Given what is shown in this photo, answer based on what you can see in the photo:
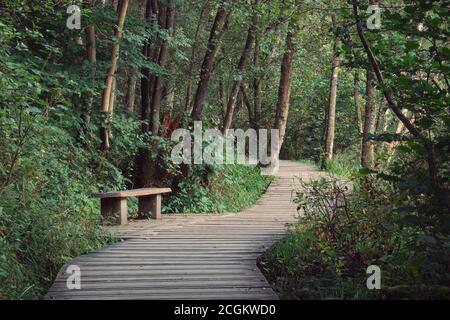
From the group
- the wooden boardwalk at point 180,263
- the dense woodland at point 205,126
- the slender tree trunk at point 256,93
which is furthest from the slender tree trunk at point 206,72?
the slender tree trunk at point 256,93

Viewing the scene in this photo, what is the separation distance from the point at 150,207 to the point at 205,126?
381 cm

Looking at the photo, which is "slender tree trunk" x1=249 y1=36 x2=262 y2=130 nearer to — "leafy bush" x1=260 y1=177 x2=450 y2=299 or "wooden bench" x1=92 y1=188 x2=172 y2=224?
"wooden bench" x1=92 y1=188 x2=172 y2=224

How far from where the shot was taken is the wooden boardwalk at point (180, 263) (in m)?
5.16

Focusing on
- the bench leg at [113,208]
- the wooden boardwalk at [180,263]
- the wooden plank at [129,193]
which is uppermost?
the wooden plank at [129,193]

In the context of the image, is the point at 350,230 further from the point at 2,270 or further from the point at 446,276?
the point at 2,270

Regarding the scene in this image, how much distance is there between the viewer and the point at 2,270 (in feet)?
16.4

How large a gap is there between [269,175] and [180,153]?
7.12m

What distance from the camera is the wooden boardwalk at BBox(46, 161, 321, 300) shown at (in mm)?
5156

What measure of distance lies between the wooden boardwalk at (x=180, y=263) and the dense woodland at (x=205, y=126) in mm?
350

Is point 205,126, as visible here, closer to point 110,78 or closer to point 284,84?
point 110,78

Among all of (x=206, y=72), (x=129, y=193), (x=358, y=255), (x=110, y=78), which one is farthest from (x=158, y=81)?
(x=358, y=255)

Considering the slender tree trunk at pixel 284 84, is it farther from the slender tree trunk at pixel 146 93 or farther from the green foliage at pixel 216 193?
the slender tree trunk at pixel 146 93

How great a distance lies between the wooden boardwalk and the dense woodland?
350 mm
